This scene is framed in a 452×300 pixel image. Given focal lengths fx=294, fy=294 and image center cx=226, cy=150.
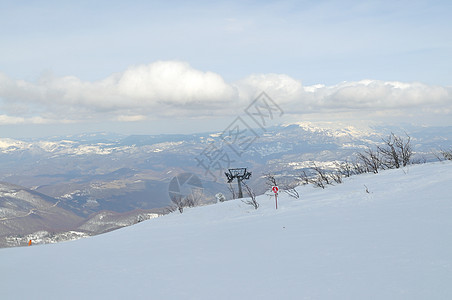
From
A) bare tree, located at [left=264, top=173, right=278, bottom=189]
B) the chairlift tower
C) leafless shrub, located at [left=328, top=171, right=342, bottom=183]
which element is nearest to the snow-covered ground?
leafless shrub, located at [left=328, top=171, right=342, bottom=183]

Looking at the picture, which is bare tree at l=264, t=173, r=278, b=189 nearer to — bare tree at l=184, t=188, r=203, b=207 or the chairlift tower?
bare tree at l=184, t=188, r=203, b=207

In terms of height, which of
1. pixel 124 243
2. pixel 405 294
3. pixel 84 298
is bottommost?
pixel 124 243

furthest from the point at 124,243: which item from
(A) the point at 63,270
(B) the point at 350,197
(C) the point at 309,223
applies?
(B) the point at 350,197

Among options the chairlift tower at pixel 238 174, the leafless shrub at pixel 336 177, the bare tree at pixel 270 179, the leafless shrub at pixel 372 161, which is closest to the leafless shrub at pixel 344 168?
the leafless shrub at pixel 372 161

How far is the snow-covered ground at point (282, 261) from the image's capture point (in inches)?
158

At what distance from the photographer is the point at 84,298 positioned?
491 cm

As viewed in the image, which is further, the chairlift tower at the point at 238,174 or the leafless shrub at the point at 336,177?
the chairlift tower at the point at 238,174

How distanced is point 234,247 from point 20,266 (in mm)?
5523

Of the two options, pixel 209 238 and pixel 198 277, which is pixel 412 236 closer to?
pixel 198 277

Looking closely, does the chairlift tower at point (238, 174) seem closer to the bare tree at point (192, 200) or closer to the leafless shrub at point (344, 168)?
the bare tree at point (192, 200)

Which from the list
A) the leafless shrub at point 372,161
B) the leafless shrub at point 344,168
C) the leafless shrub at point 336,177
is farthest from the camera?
the leafless shrub at point 344,168

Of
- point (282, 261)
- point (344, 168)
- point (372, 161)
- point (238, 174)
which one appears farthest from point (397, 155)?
point (238, 174)

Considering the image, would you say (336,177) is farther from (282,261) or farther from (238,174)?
(238,174)

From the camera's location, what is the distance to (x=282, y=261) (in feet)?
→ 17.3
